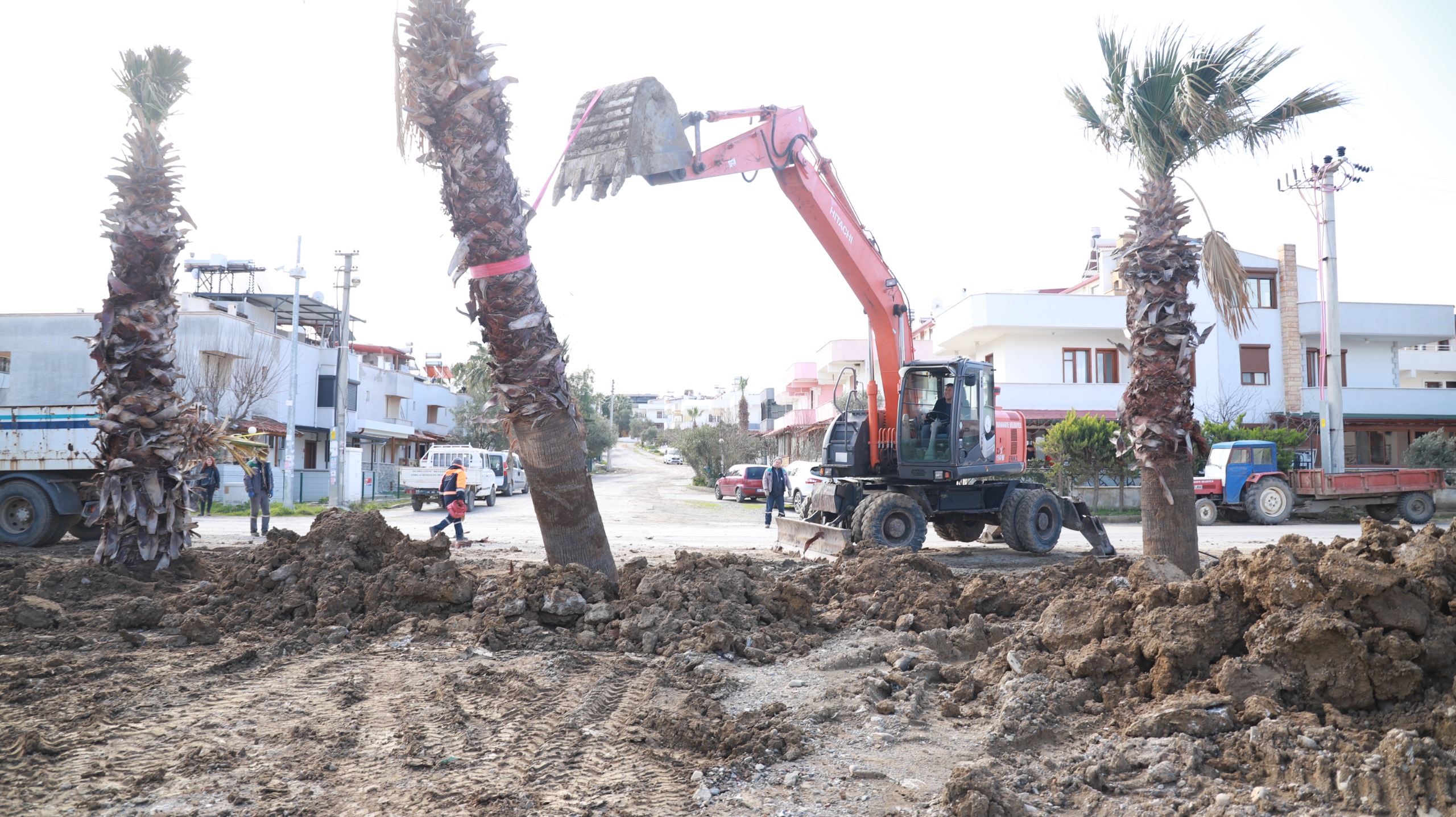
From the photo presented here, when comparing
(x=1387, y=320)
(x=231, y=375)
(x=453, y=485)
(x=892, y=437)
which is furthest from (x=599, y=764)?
(x=1387, y=320)

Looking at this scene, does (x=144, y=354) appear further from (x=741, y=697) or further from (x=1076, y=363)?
(x=1076, y=363)

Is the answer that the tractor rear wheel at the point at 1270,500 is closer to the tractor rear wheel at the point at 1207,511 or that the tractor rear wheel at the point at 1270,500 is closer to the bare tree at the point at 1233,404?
the tractor rear wheel at the point at 1207,511

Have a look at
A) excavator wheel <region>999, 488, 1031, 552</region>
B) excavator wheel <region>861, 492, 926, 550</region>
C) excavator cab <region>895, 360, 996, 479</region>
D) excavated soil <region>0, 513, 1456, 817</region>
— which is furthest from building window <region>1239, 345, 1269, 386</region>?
excavated soil <region>0, 513, 1456, 817</region>

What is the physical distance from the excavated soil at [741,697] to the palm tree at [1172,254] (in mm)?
2410

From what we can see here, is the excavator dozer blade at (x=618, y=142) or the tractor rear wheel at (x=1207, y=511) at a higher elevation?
the excavator dozer blade at (x=618, y=142)

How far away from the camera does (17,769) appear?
4.04 m

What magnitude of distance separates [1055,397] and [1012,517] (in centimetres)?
2063

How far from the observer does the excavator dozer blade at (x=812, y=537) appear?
41.4ft

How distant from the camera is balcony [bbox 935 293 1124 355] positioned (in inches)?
1254

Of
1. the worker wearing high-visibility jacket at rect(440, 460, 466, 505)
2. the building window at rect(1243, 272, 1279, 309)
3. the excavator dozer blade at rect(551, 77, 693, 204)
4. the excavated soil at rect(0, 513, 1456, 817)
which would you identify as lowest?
the excavated soil at rect(0, 513, 1456, 817)

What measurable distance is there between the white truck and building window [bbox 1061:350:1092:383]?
103ft

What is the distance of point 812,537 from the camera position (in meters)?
13.5

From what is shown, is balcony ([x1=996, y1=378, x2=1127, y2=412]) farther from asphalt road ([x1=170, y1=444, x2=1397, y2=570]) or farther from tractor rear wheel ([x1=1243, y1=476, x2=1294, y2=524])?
tractor rear wheel ([x1=1243, y1=476, x2=1294, y2=524])

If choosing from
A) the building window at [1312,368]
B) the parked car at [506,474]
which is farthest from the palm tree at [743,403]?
the building window at [1312,368]
